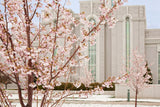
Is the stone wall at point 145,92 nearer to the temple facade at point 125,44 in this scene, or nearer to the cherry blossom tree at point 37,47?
the temple facade at point 125,44

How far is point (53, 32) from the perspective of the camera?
135 inches

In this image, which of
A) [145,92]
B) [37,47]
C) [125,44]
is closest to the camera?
[37,47]

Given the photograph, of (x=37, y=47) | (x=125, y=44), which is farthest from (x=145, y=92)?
(x=37, y=47)

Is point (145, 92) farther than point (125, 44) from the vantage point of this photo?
No

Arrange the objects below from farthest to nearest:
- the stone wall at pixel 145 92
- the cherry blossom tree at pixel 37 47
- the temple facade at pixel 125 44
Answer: the temple facade at pixel 125 44, the stone wall at pixel 145 92, the cherry blossom tree at pixel 37 47

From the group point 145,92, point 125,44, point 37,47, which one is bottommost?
point 145,92

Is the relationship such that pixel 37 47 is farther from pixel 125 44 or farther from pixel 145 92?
pixel 125 44

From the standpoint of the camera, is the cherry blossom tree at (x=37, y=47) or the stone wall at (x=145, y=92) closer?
the cherry blossom tree at (x=37, y=47)

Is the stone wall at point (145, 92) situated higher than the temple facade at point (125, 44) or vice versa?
the temple facade at point (125, 44)

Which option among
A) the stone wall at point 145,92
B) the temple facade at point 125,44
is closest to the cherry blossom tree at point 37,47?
the stone wall at point 145,92

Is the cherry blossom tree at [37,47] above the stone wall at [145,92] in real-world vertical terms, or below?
above

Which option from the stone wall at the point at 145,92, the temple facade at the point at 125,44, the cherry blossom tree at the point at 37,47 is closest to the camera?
the cherry blossom tree at the point at 37,47

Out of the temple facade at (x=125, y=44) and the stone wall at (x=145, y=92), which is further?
the temple facade at (x=125, y=44)

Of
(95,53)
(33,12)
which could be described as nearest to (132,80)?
(33,12)
